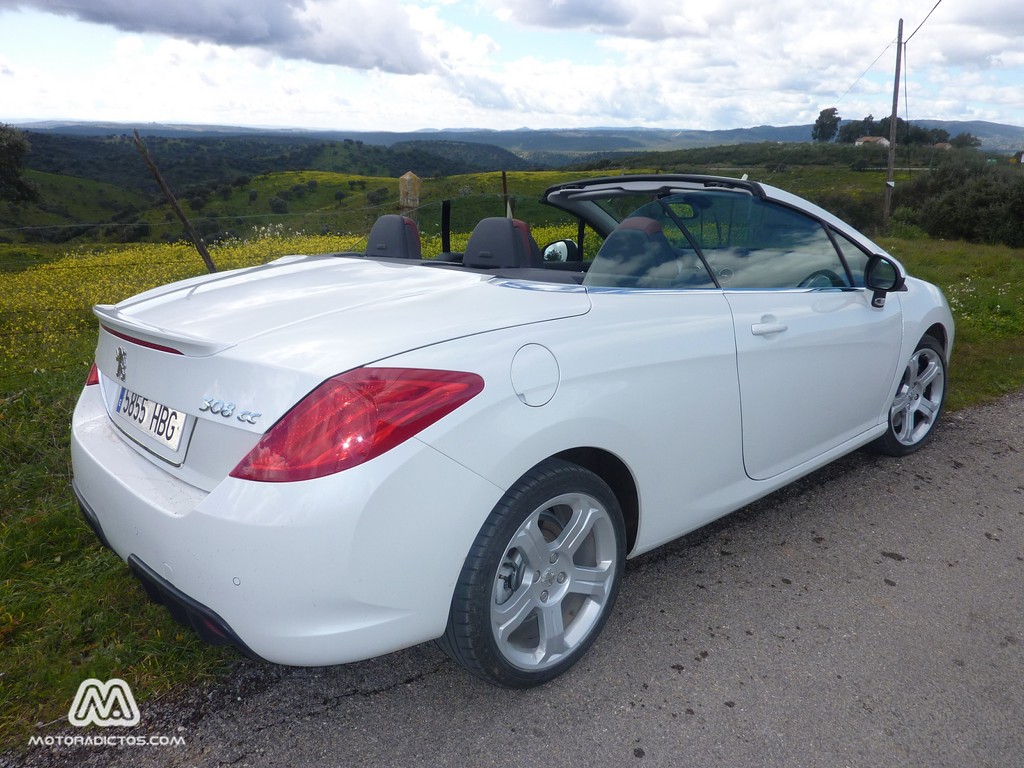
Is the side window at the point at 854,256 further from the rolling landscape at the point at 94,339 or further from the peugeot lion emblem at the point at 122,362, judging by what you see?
the peugeot lion emblem at the point at 122,362

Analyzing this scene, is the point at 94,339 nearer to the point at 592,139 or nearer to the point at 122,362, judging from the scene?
the point at 122,362

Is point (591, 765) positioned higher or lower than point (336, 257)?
lower

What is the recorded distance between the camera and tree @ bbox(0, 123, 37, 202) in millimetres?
28844

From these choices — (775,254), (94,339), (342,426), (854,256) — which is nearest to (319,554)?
(342,426)

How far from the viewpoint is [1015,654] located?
97.2 inches

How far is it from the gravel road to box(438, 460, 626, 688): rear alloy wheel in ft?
0.46

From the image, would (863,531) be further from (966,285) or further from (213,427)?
(966,285)

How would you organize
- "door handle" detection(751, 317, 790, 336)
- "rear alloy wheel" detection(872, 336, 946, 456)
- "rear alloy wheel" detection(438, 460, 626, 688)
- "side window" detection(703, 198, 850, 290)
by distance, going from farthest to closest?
"rear alloy wheel" detection(872, 336, 946, 456) → "side window" detection(703, 198, 850, 290) → "door handle" detection(751, 317, 790, 336) → "rear alloy wheel" detection(438, 460, 626, 688)

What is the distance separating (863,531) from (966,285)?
29.3 feet

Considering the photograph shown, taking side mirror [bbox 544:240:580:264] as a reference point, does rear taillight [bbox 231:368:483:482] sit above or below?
below

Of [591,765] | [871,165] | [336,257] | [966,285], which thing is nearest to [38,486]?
[336,257]

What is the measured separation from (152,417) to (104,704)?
0.92 m

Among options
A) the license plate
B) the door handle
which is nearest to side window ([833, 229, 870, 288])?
the door handle

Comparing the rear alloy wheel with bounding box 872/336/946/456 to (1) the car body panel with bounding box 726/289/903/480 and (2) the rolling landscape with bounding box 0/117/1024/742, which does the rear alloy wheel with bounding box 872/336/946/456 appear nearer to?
(1) the car body panel with bounding box 726/289/903/480
